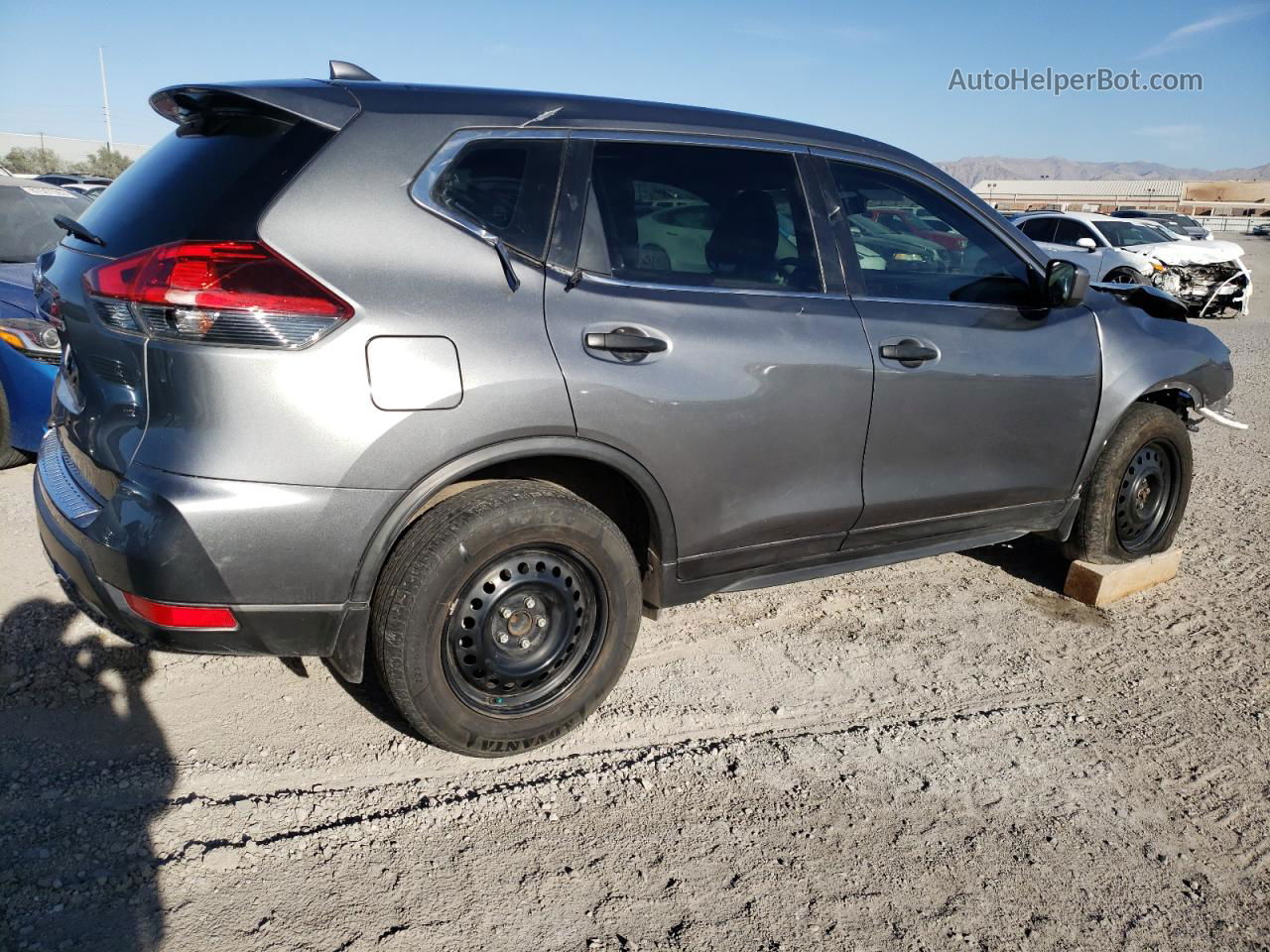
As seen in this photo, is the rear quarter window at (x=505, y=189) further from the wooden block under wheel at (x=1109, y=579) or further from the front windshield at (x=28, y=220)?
the front windshield at (x=28, y=220)

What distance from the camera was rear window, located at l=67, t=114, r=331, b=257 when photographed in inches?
95.5

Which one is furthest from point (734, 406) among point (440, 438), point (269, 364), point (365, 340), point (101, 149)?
point (101, 149)

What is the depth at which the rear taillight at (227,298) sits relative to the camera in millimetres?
2332

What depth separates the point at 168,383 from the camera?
7.71 feet

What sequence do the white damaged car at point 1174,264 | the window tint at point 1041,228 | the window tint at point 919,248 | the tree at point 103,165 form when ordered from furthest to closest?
the tree at point 103,165
the window tint at point 1041,228
the white damaged car at point 1174,264
the window tint at point 919,248

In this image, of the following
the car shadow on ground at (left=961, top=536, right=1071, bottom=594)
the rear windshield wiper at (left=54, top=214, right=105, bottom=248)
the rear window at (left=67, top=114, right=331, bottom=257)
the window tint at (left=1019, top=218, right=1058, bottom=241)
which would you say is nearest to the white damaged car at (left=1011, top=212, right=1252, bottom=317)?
the window tint at (left=1019, top=218, right=1058, bottom=241)

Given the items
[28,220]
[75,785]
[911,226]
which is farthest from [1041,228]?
[75,785]

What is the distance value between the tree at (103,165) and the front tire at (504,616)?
162ft

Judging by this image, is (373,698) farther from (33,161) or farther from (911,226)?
(33,161)

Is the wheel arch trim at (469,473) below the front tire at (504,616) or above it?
above

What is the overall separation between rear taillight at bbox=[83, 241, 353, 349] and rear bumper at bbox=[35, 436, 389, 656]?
375mm

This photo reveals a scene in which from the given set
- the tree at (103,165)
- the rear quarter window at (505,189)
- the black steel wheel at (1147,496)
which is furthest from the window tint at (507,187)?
the tree at (103,165)

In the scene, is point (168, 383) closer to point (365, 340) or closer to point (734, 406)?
point (365, 340)

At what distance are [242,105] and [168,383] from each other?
858mm
